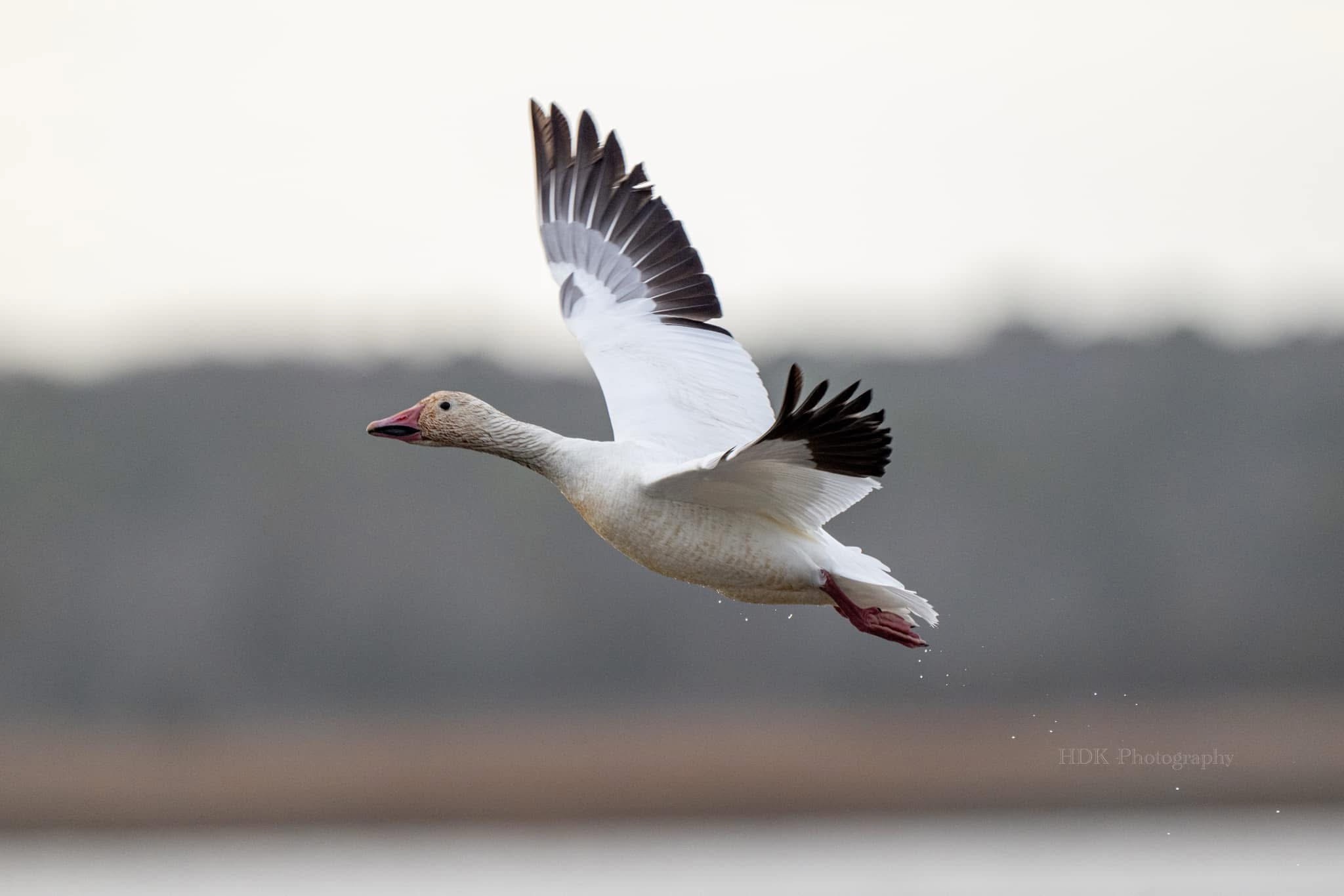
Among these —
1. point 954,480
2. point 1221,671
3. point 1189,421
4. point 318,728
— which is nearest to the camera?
point 318,728

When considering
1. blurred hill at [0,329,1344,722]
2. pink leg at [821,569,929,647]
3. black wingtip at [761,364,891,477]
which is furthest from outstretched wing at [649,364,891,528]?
blurred hill at [0,329,1344,722]

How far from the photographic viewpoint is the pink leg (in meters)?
10.8

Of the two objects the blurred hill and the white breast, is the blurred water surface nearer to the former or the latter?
the blurred hill

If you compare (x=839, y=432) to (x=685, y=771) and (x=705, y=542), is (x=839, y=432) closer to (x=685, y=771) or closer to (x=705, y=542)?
(x=705, y=542)

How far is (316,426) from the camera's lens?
4609 cm

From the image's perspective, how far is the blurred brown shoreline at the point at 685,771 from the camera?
86.1ft

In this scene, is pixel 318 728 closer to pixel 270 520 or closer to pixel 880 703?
pixel 880 703

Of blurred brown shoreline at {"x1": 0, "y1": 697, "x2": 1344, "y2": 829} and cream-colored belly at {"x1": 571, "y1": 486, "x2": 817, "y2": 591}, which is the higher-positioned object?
blurred brown shoreline at {"x1": 0, "y1": 697, "x2": 1344, "y2": 829}

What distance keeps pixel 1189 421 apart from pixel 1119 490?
4.03 metres

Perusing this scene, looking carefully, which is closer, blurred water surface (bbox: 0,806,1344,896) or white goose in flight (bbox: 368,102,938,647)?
white goose in flight (bbox: 368,102,938,647)

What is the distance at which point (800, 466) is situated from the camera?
10.2 meters

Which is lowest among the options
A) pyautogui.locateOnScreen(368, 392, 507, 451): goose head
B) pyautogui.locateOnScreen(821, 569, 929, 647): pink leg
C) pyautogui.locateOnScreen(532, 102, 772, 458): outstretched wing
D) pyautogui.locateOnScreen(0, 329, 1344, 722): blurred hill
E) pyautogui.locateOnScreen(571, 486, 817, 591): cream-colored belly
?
pyautogui.locateOnScreen(821, 569, 929, 647): pink leg

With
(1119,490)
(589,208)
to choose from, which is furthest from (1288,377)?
(589,208)

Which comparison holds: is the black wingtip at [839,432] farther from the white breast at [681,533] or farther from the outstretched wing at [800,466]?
the white breast at [681,533]
